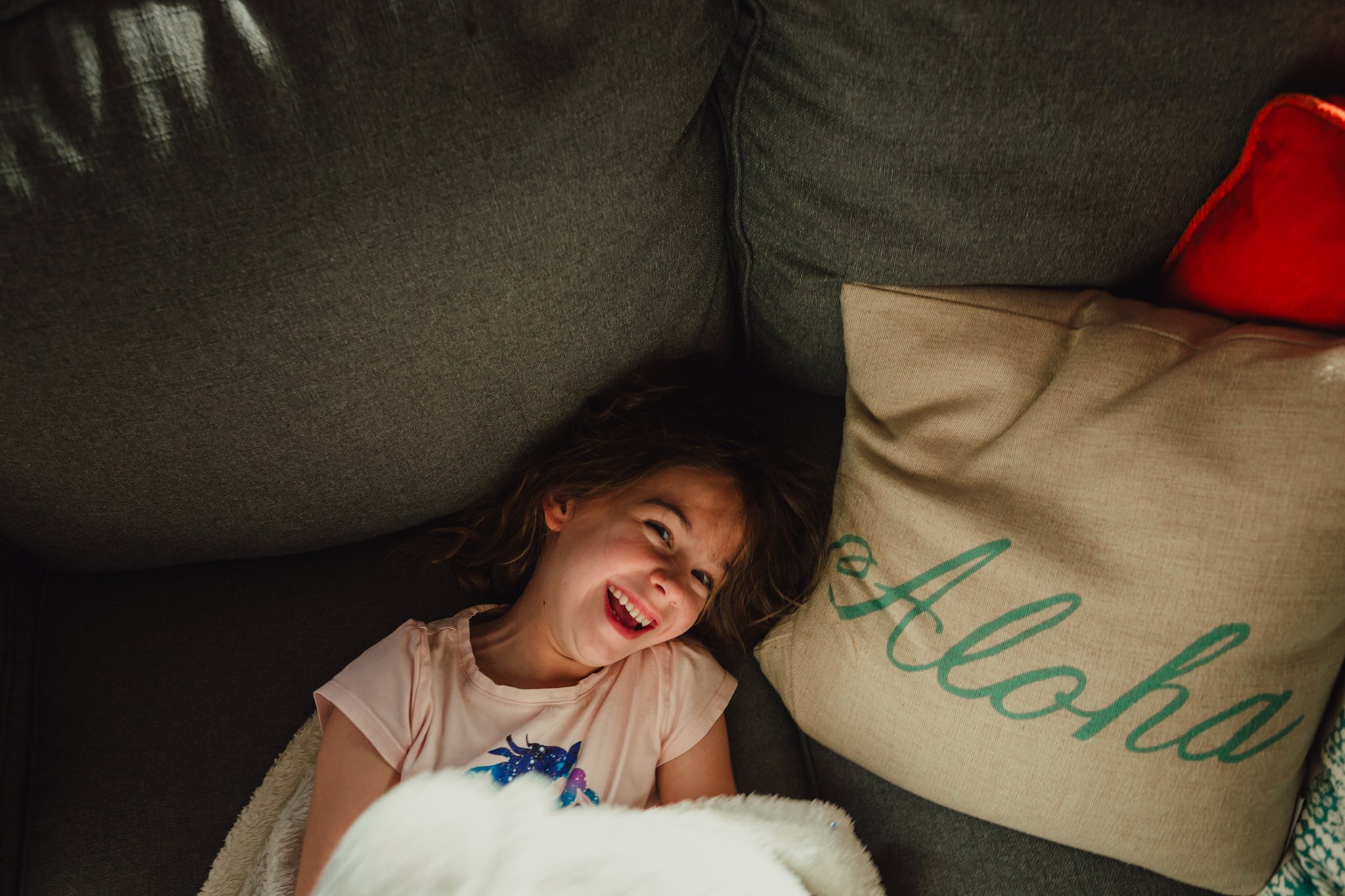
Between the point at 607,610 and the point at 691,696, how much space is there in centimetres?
15

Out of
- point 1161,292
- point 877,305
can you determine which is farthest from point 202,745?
point 1161,292

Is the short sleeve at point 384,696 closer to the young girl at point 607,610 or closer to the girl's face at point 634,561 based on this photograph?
the young girl at point 607,610

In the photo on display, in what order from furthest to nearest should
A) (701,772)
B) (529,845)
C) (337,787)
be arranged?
(701,772) < (337,787) < (529,845)

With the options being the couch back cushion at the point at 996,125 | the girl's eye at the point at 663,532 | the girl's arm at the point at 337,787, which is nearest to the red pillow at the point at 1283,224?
the couch back cushion at the point at 996,125

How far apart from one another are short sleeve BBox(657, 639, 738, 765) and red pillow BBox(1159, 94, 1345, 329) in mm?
674

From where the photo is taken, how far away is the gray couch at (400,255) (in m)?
0.65

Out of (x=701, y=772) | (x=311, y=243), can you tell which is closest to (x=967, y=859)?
(x=701, y=772)

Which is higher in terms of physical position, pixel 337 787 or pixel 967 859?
pixel 337 787

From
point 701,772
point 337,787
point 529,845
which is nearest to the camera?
point 529,845

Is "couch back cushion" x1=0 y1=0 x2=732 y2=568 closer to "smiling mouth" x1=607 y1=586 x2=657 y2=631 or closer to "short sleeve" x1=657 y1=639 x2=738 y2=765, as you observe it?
"smiling mouth" x1=607 y1=586 x2=657 y2=631

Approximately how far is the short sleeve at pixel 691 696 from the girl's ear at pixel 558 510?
21 centimetres

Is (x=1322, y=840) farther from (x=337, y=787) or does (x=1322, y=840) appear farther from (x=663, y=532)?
(x=337, y=787)

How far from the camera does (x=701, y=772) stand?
2.99ft

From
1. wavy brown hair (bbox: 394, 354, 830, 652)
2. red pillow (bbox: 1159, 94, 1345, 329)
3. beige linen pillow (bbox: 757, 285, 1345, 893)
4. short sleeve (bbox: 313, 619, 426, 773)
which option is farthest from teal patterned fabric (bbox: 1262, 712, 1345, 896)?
short sleeve (bbox: 313, 619, 426, 773)
